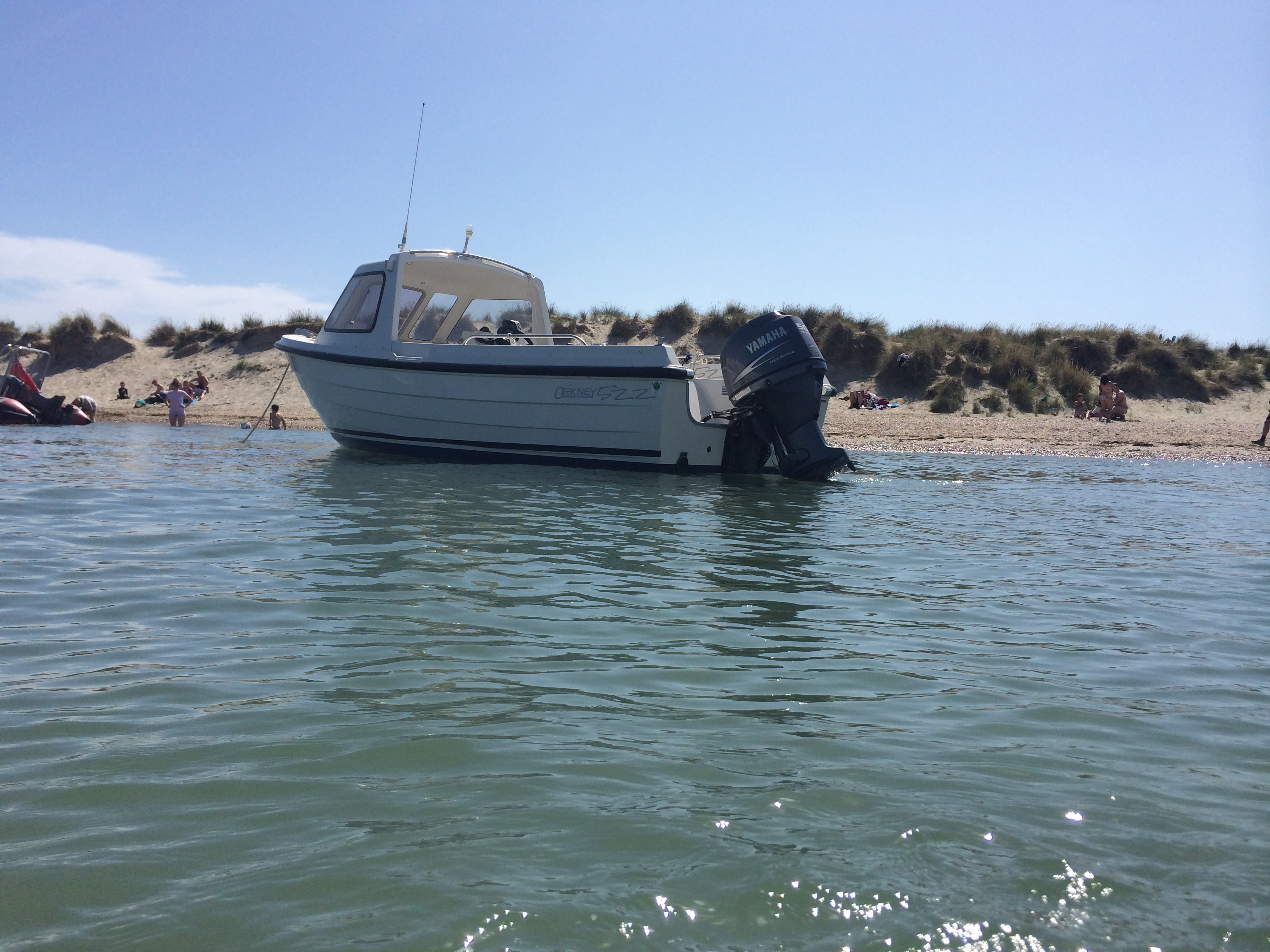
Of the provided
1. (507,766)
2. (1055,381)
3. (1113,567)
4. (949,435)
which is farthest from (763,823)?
(1055,381)

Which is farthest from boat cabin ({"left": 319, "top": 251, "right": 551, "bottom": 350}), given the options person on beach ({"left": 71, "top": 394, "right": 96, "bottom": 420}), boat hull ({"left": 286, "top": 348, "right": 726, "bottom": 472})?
person on beach ({"left": 71, "top": 394, "right": 96, "bottom": 420})

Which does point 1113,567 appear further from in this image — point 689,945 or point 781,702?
point 689,945

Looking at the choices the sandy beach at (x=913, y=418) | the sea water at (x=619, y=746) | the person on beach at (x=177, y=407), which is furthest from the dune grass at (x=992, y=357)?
the sea water at (x=619, y=746)

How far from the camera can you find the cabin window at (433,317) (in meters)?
13.5

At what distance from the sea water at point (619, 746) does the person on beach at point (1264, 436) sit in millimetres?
13493

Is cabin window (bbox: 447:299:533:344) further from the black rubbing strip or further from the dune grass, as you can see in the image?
the dune grass

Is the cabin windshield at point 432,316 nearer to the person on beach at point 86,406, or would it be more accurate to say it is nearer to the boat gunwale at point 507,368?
the boat gunwale at point 507,368

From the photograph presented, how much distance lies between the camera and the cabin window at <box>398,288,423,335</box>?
13.1m

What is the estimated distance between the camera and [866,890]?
2.06 meters

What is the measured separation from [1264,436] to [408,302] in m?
15.4

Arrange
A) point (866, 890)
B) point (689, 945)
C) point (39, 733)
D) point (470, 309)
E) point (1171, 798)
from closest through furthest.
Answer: point (689, 945) → point (866, 890) → point (1171, 798) → point (39, 733) → point (470, 309)

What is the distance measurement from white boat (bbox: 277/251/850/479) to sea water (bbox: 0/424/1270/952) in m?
4.04

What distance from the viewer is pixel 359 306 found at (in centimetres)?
1280

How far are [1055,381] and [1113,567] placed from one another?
66.3ft
